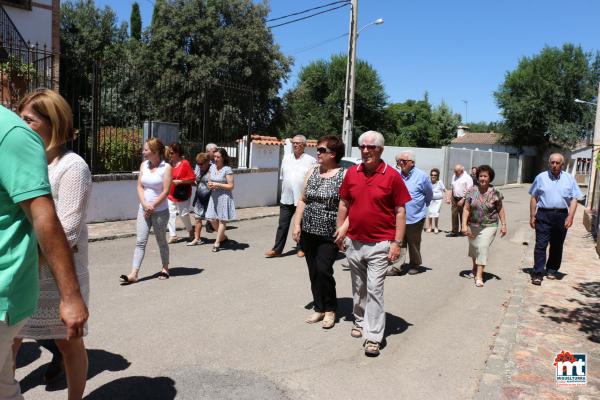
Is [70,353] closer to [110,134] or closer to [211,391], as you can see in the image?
[211,391]

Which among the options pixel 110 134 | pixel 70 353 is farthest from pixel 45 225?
pixel 110 134

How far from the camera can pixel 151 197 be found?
6461 mm

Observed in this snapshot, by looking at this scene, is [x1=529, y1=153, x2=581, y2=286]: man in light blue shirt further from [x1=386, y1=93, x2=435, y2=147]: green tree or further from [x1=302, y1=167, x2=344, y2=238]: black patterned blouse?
[x1=386, y1=93, x2=435, y2=147]: green tree

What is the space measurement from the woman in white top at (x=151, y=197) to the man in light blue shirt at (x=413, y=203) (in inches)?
133

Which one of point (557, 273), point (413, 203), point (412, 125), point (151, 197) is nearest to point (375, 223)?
point (151, 197)

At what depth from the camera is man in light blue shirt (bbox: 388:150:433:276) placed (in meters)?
7.82

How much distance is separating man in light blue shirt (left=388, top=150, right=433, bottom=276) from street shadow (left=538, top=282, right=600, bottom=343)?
6.77 ft

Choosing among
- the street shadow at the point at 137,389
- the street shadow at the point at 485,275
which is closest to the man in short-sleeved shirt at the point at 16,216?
the street shadow at the point at 137,389

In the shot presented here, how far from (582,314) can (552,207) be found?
1.87 meters

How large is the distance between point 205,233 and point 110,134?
292 centimetres

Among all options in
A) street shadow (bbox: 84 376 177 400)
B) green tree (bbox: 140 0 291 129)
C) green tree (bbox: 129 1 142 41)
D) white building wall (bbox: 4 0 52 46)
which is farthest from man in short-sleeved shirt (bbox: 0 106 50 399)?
green tree (bbox: 129 1 142 41)

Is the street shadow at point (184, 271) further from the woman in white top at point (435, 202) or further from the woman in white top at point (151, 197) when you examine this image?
the woman in white top at point (435, 202)

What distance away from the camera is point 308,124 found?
48656mm

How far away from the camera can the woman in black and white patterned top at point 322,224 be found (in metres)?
5.28
